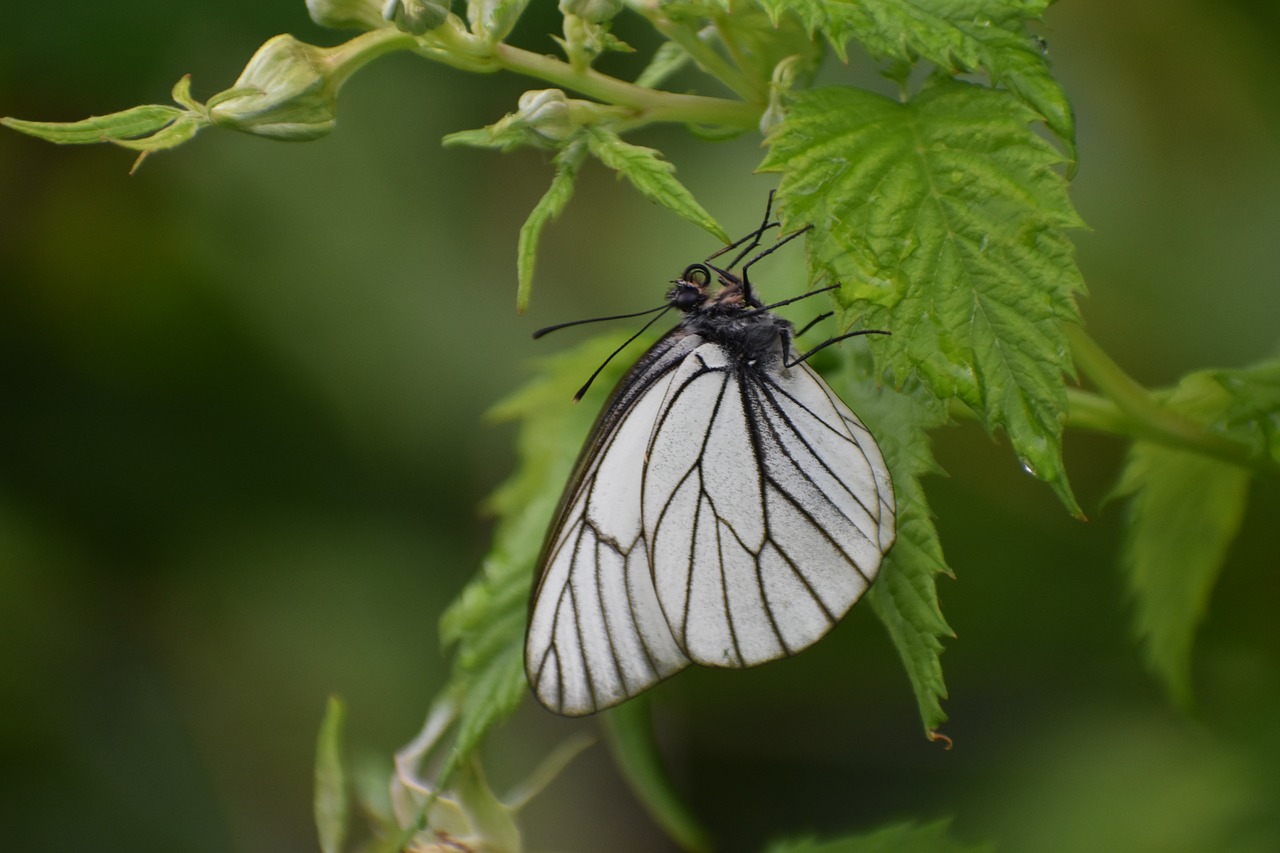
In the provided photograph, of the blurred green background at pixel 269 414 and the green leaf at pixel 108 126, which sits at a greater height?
the blurred green background at pixel 269 414

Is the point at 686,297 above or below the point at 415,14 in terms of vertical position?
below

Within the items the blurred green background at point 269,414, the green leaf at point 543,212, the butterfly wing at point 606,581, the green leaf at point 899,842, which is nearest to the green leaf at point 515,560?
the butterfly wing at point 606,581

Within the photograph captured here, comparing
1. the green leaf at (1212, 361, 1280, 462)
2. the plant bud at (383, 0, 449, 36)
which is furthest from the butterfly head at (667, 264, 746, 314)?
the green leaf at (1212, 361, 1280, 462)

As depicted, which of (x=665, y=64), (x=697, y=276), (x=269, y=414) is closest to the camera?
(x=665, y=64)

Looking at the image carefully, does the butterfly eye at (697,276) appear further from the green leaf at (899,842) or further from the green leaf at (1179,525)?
the green leaf at (899,842)

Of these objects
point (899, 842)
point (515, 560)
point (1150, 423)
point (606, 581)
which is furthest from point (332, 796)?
point (1150, 423)

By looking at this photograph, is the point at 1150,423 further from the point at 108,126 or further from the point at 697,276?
the point at 108,126
